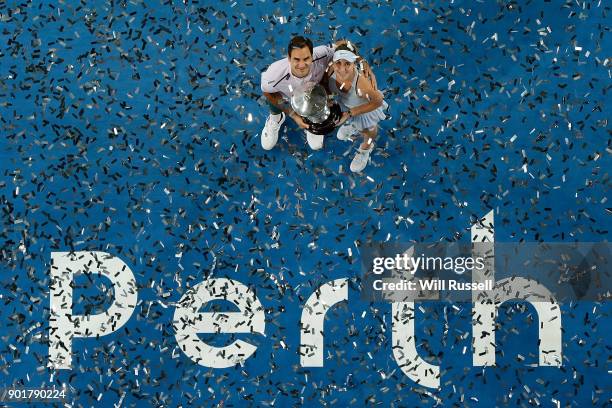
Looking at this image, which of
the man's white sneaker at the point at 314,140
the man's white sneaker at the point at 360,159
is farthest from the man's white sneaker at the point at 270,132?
the man's white sneaker at the point at 360,159

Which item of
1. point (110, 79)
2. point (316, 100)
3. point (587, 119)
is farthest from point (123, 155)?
point (587, 119)

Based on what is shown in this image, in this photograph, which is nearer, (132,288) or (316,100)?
(316,100)

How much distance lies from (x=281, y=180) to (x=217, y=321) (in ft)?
2.93

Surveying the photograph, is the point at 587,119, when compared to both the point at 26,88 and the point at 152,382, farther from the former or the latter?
the point at 26,88

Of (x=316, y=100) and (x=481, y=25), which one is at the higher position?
(x=481, y=25)

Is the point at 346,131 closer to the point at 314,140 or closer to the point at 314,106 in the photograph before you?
the point at 314,140

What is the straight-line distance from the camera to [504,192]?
3.77 meters

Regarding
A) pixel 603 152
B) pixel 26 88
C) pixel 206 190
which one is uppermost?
pixel 26 88

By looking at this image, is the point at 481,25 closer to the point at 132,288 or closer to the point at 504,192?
the point at 504,192

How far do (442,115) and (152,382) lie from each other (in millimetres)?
2281

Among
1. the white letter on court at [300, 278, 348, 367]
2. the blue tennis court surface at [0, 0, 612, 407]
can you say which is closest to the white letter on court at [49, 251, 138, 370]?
the blue tennis court surface at [0, 0, 612, 407]

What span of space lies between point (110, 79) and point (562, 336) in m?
3.01

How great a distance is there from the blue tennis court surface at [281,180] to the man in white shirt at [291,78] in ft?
0.36

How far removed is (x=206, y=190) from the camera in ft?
12.5
